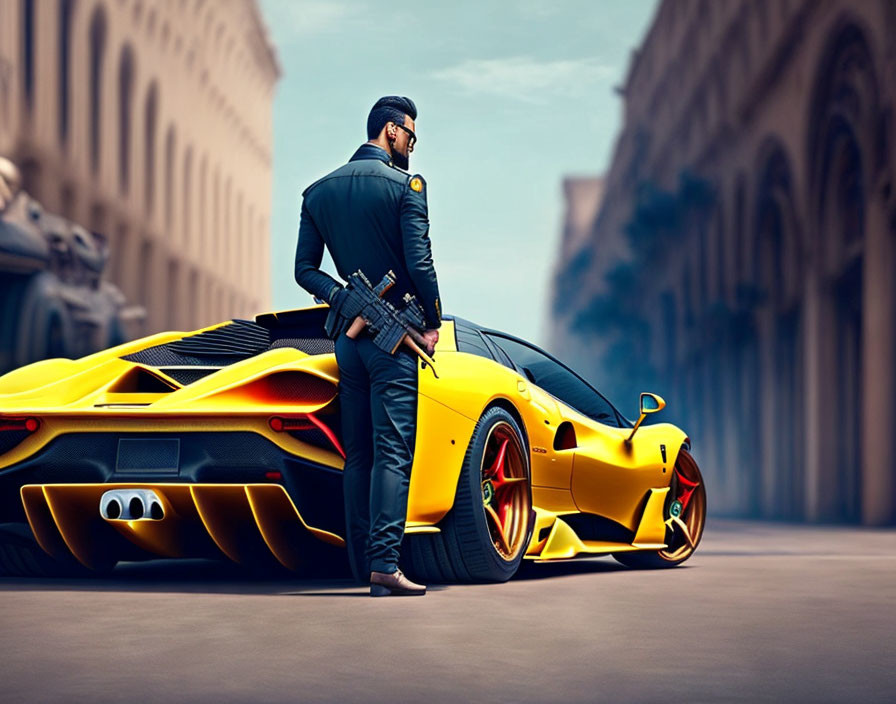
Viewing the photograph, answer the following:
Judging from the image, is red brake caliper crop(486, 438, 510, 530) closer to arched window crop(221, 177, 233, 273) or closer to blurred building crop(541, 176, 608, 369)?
blurred building crop(541, 176, 608, 369)

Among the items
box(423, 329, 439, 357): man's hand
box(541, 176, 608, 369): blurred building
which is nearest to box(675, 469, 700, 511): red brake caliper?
box(423, 329, 439, 357): man's hand

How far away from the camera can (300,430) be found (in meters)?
6.56

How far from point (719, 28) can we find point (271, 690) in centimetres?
3191

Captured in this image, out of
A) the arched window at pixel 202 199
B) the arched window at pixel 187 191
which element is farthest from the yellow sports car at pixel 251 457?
the arched window at pixel 202 199

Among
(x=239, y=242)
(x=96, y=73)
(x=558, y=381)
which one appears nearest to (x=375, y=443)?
(x=558, y=381)

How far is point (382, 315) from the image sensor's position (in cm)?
656

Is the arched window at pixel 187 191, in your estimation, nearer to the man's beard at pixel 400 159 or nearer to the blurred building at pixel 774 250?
the blurred building at pixel 774 250

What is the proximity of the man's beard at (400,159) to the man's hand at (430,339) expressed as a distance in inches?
29.3

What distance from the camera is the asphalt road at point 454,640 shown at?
434 cm

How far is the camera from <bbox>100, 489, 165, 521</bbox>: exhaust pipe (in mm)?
6633

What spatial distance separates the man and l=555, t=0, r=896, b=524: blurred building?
1332cm

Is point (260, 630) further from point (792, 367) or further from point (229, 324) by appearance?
point (792, 367)

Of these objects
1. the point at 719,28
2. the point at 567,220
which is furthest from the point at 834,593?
the point at 567,220

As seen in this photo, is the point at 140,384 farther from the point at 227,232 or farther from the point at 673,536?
the point at 227,232
